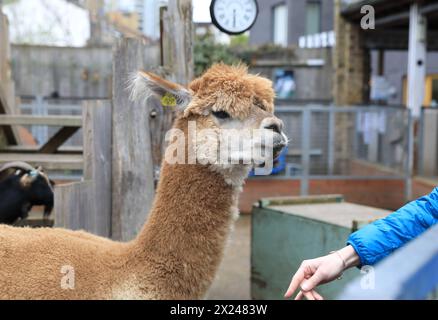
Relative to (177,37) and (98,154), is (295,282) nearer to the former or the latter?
(98,154)

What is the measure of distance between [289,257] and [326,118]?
22.5 feet

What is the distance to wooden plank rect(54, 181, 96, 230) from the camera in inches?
147

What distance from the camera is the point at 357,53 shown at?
42.7 feet

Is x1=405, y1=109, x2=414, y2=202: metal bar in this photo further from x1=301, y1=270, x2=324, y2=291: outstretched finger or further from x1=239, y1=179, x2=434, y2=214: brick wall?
x1=301, y1=270, x2=324, y2=291: outstretched finger

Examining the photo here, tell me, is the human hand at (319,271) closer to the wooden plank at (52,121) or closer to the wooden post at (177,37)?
the wooden post at (177,37)

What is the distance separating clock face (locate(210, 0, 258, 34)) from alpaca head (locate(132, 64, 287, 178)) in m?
1.59

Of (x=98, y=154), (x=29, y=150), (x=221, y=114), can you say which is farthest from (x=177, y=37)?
(x=29, y=150)

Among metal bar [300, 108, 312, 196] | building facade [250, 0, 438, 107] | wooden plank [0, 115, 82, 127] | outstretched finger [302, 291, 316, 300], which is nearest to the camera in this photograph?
outstretched finger [302, 291, 316, 300]

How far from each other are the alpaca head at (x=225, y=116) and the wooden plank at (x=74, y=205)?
3.48 feet

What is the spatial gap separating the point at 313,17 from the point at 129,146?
18936 millimetres

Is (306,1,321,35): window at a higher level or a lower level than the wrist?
higher

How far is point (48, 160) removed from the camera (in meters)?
4.59

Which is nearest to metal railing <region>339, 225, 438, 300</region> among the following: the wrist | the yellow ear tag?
the wrist
